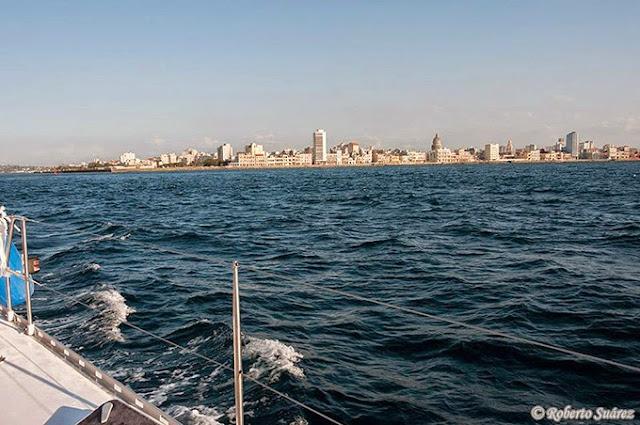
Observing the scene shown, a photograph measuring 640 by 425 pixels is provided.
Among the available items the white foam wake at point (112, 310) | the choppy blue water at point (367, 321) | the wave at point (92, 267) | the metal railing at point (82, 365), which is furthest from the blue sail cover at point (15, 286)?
the wave at point (92, 267)

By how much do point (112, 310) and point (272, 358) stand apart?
372cm

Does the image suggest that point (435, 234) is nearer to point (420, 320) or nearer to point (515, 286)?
point (515, 286)

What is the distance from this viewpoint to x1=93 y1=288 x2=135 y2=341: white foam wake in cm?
784

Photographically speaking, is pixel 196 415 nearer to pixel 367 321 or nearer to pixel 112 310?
pixel 367 321

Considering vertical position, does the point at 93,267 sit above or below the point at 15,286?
below

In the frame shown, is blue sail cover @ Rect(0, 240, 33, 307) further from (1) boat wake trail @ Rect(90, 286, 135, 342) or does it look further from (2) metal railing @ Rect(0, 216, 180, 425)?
(1) boat wake trail @ Rect(90, 286, 135, 342)

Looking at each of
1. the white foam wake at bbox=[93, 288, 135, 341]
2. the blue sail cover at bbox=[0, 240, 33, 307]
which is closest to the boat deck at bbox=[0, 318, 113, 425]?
the blue sail cover at bbox=[0, 240, 33, 307]

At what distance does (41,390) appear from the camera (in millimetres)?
3383

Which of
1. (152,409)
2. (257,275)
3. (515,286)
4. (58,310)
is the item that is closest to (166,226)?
(257,275)

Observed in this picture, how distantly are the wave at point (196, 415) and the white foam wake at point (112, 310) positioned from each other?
2475 millimetres

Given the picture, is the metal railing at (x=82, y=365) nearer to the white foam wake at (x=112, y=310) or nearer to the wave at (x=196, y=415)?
the wave at (x=196, y=415)

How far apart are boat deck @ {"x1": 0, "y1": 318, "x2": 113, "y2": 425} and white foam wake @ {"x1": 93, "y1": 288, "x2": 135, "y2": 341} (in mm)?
3452

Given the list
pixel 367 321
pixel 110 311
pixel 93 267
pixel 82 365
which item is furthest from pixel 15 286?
pixel 93 267

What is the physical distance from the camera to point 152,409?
3012mm
